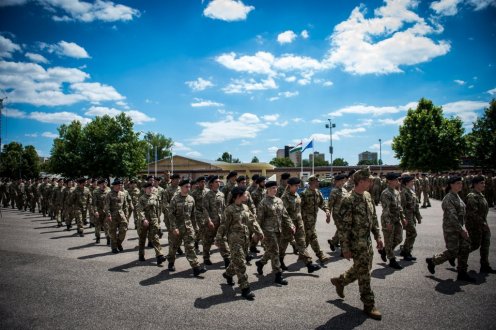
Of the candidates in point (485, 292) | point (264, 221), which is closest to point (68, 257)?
point (264, 221)

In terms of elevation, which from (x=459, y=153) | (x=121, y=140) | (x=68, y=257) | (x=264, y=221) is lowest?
(x=68, y=257)

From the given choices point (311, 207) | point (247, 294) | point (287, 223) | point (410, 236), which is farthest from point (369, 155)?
point (247, 294)

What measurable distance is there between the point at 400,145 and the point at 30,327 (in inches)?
1909

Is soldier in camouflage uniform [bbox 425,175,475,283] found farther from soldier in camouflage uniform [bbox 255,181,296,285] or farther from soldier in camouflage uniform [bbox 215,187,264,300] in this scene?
soldier in camouflage uniform [bbox 215,187,264,300]

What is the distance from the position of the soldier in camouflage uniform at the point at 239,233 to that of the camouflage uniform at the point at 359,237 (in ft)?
5.82

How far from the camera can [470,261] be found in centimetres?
733

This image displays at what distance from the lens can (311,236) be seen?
7539 mm

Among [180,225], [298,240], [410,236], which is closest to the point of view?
[298,240]

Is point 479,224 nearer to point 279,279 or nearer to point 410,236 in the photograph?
point 410,236

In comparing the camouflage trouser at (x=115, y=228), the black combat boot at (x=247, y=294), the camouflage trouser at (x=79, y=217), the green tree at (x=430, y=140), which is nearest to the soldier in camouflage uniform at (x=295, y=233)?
the black combat boot at (x=247, y=294)

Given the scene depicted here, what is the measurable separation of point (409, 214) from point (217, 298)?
5.73 m

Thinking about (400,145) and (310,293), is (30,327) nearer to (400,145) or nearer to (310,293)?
(310,293)

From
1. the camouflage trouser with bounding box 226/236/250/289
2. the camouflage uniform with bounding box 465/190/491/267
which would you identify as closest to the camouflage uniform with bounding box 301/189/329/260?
the camouflage trouser with bounding box 226/236/250/289

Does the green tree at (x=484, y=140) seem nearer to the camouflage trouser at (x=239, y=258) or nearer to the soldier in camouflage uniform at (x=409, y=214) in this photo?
the soldier in camouflage uniform at (x=409, y=214)
